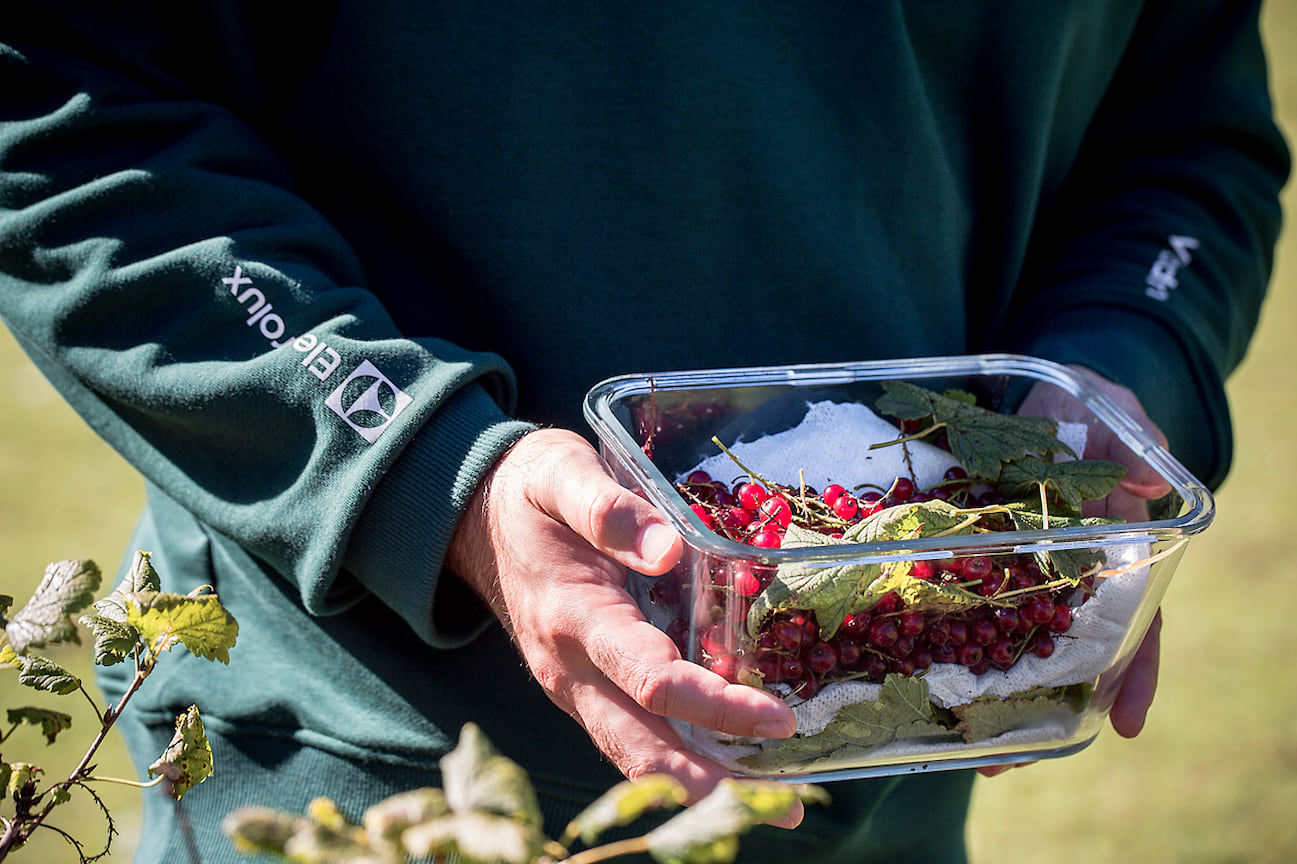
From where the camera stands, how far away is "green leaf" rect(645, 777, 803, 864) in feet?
0.97

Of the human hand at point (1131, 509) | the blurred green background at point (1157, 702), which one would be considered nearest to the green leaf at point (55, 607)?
the human hand at point (1131, 509)

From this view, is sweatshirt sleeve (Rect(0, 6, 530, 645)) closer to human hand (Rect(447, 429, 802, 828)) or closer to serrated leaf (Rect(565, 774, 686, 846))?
human hand (Rect(447, 429, 802, 828))

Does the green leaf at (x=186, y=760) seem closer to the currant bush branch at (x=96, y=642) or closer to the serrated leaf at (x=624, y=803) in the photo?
the currant bush branch at (x=96, y=642)

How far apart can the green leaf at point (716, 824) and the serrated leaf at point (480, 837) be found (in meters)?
0.04

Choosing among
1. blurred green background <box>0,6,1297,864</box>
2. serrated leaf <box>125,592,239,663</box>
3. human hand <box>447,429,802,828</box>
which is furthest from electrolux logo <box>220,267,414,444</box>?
blurred green background <box>0,6,1297,864</box>

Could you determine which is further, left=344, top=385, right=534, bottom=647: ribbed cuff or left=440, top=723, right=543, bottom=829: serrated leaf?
left=344, top=385, right=534, bottom=647: ribbed cuff

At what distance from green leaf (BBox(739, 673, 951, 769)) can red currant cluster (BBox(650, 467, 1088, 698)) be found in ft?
0.05

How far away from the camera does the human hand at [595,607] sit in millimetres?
667

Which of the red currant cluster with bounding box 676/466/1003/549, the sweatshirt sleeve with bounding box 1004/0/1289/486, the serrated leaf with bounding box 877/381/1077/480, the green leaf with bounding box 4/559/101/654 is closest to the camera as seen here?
the green leaf with bounding box 4/559/101/654

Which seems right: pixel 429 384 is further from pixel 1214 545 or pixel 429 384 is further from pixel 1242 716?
pixel 1214 545

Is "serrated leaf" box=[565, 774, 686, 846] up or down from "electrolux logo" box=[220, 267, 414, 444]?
up

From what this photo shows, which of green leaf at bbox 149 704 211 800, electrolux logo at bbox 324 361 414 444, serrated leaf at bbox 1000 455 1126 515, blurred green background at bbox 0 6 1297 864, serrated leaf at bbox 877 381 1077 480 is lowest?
blurred green background at bbox 0 6 1297 864

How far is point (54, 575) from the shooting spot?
46 cm

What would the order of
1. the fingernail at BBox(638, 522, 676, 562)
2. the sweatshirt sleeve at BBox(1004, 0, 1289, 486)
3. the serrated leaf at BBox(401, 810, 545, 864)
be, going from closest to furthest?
the serrated leaf at BBox(401, 810, 545, 864)
the fingernail at BBox(638, 522, 676, 562)
the sweatshirt sleeve at BBox(1004, 0, 1289, 486)
